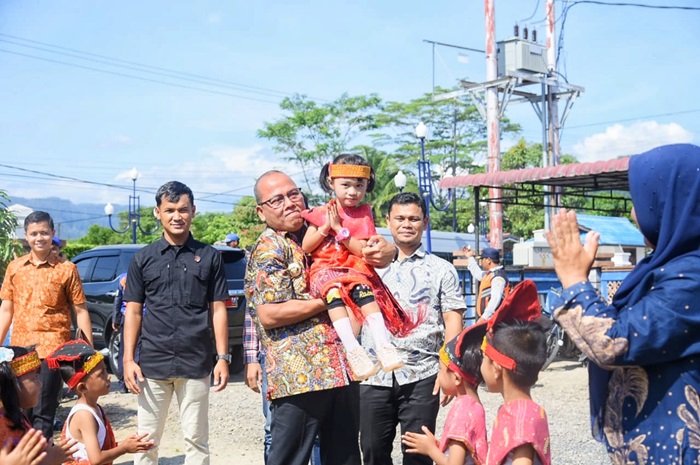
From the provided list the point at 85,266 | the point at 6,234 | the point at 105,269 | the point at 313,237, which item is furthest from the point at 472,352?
the point at 85,266

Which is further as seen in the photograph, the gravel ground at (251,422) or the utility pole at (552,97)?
the utility pole at (552,97)

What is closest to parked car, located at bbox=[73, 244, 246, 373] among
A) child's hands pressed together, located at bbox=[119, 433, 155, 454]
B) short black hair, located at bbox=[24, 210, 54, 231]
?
short black hair, located at bbox=[24, 210, 54, 231]

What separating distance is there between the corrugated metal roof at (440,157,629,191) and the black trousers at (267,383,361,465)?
8672 mm

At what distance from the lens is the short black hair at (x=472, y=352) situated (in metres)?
3.34

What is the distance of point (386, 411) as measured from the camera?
409 centimetres

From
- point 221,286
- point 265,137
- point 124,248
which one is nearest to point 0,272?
point 124,248

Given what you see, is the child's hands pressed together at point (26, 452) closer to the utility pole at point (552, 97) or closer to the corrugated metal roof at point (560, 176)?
the corrugated metal roof at point (560, 176)

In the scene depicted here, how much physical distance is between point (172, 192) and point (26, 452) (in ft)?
6.54

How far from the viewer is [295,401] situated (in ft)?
10.5

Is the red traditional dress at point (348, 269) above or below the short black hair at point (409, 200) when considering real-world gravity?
below

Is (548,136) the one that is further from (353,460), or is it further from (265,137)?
(353,460)

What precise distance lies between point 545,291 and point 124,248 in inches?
282

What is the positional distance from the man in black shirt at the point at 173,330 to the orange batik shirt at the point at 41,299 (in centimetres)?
131

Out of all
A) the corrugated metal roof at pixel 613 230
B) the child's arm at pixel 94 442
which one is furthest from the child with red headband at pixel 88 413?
the corrugated metal roof at pixel 613 230
